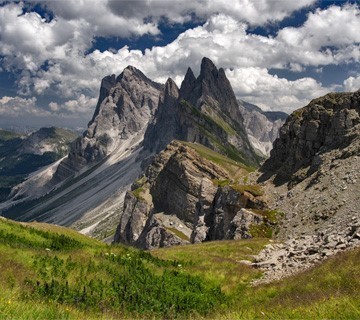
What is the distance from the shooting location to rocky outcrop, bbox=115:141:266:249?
82.8 metres

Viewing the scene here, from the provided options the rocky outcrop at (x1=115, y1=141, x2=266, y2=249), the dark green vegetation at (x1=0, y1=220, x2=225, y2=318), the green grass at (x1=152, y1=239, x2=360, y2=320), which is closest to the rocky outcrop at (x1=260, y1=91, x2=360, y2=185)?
the rocky outcrop at (x1=115, y1=141, x2=266, y2=249)

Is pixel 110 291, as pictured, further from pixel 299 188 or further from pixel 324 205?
pixel 299 188

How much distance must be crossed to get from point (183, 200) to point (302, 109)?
253ft

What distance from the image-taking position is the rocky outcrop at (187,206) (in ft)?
271

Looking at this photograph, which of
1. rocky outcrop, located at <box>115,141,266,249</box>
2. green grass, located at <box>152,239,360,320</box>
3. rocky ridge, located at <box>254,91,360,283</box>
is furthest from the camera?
rocky outcrop, located at <box>115,141,266,249</box>

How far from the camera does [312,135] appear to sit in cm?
9294

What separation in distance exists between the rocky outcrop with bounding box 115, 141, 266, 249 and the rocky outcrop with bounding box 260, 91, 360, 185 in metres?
14.5

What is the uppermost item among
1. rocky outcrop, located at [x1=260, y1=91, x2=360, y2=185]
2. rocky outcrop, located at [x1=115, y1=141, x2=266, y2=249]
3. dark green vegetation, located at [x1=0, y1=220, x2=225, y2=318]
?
rocky outcrop, located at [x1=260, y1=91, x2=360, y2=185]

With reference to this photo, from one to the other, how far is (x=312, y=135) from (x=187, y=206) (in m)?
78.4

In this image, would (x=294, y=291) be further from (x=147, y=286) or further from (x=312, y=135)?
→ (x=312, y=135)

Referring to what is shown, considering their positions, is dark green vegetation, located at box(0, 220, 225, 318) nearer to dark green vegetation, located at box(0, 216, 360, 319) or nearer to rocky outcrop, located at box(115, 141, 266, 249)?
dark green vegetation, located at box(0, 216, 360, 319)

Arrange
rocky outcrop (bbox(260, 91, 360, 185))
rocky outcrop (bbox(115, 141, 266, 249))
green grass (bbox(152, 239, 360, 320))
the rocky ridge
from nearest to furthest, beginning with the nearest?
green grass (bbox(152, 239, 360, 320))
the rocky ridge
rocky outcrop (bbox(260, 91, 360, 185))
rocky outcrop (bbox(115, 141, 266, 249))

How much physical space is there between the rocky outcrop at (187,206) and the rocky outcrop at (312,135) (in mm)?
14471

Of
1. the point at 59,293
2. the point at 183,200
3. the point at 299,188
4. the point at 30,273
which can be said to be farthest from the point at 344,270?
the point at 183,200
